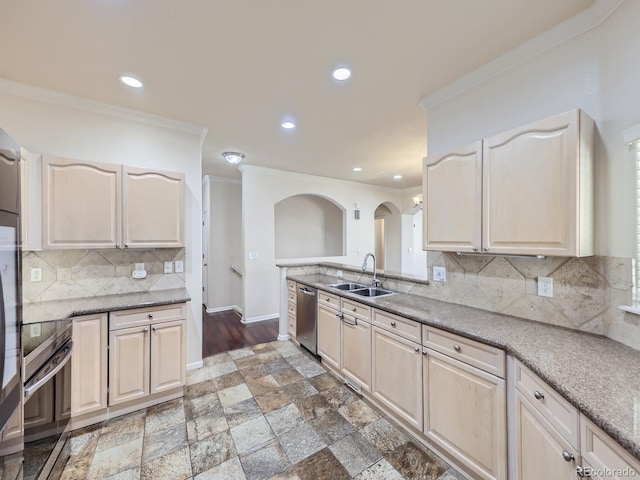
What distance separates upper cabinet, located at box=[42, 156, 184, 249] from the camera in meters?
2.13

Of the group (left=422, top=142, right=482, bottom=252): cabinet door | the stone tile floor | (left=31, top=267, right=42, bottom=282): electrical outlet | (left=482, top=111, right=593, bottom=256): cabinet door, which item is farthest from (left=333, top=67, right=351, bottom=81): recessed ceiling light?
(left=31, top=267, right=42, bottom=282): electrical outlet

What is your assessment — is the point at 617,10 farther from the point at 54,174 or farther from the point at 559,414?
the point at 54,174

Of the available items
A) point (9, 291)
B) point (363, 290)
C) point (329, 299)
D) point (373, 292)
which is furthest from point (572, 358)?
point (9, 291)

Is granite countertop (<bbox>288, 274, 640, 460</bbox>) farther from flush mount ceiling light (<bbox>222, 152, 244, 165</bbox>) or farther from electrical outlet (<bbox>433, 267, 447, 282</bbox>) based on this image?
flush mount ceiling light (<bbox>222, 152, 244, 165</bbox>)

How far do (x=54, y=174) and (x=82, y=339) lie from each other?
1355 millimetres

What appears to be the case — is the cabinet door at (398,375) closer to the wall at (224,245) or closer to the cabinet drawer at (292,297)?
the cabinet drawer at (292,297)

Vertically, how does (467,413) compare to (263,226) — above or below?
below

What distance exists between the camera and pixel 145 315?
2268mm

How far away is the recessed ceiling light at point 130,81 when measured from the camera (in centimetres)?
208

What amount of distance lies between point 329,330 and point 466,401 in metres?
1.54

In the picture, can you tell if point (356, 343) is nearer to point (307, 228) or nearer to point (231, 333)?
point (231, 333)

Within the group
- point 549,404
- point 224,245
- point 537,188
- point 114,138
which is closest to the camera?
point 549,404

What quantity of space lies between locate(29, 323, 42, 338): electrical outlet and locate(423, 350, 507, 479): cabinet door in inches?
96.0

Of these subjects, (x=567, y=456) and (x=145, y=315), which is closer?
(x=567, y=456)
